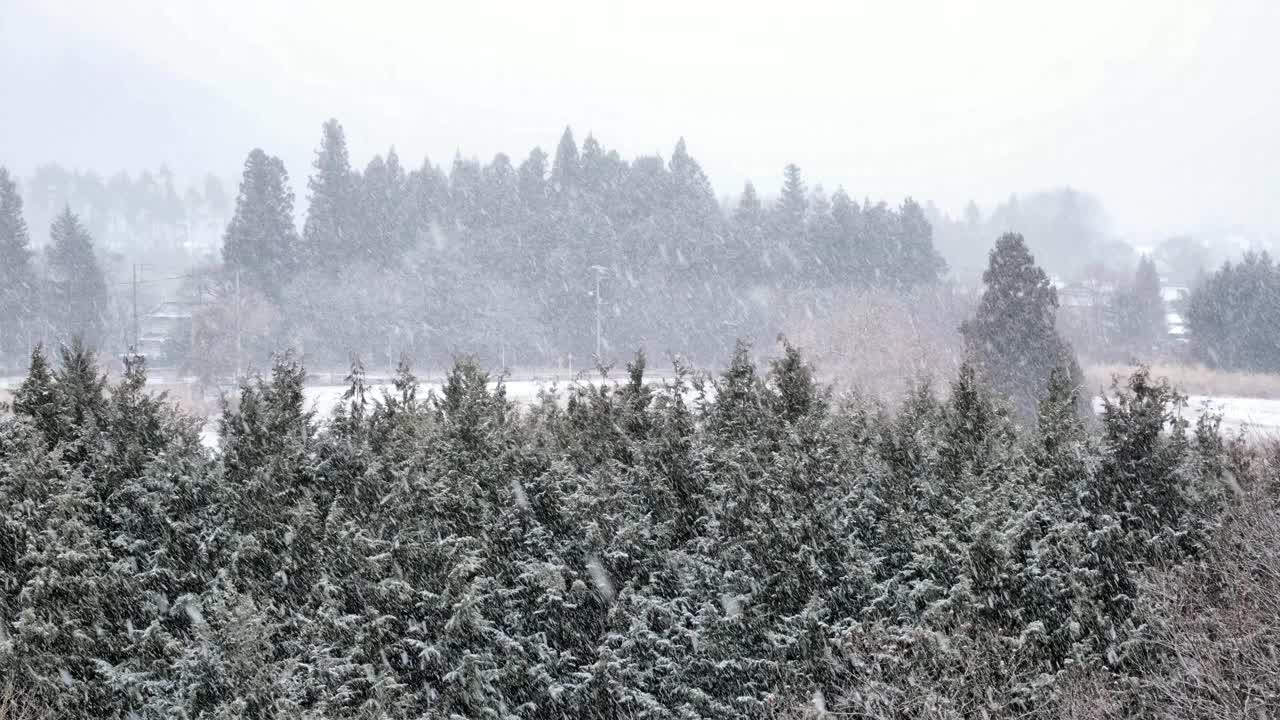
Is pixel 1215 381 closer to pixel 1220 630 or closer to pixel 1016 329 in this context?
pixel 1016 329

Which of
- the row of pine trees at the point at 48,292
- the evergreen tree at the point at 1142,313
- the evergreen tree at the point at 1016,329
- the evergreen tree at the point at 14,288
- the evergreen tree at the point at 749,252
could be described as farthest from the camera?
the evergreen tree at the point at 1142,313

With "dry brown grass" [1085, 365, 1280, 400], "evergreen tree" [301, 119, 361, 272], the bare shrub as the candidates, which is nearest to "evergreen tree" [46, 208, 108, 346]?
"evergreen tree" [301, 119, 361, 272]

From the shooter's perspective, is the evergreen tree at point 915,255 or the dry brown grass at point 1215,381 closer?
the dry brown grass at point 1215,381

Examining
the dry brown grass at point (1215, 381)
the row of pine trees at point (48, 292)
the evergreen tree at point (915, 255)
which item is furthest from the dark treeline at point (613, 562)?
the evergreen tree at point (915, 255)

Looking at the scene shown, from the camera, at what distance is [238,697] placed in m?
10.4

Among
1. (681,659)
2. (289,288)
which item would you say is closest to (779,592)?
(681,659)

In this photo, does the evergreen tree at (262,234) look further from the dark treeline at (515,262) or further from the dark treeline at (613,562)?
the dark treeline at (613,562)

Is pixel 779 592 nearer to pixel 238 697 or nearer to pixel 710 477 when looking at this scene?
pixel 710 477

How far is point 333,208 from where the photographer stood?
6456 centimetres

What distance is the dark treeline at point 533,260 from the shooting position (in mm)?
58469

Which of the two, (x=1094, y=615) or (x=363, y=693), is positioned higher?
(x=1094, y=615)

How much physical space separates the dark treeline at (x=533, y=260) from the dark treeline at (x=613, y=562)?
4235 cm

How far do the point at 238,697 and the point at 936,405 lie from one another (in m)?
10.8

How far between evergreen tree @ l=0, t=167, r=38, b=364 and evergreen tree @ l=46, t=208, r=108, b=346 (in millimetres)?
1179
